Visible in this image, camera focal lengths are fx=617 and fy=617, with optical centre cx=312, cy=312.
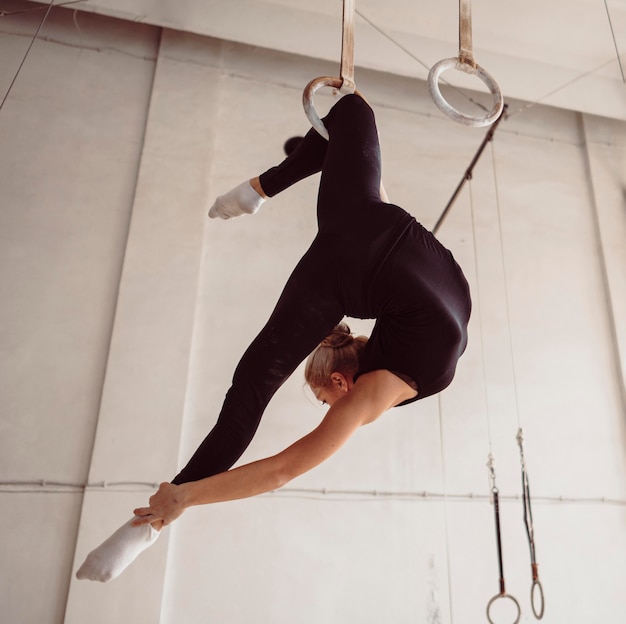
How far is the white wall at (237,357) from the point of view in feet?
12.3

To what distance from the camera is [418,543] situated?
13.5ft

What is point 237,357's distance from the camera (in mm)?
4293

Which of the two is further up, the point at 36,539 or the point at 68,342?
the point at 68,342

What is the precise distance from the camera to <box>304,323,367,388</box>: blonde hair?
2.11 m

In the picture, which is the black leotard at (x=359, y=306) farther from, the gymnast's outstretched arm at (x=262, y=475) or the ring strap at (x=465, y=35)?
the ring strap at (x=465, y=35)

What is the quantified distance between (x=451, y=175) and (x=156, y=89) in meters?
2.53

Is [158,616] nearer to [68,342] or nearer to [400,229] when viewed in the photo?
[68,342]

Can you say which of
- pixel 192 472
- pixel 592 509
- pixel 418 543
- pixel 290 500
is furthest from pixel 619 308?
pixel 192 472

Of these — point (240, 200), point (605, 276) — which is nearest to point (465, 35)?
point (240, 200)

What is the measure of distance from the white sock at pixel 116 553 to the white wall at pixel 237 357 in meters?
2.07

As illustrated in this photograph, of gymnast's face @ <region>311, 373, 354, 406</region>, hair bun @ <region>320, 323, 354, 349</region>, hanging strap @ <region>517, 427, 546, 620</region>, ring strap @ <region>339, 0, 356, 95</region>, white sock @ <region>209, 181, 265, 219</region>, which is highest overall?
ring strap @ <region>339, 0, 356, 95</region>

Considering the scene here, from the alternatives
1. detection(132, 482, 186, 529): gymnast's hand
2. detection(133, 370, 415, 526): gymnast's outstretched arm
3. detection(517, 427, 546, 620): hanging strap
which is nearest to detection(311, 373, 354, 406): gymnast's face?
detection(133, 370, 415, 526): gymnast's outstretched arm

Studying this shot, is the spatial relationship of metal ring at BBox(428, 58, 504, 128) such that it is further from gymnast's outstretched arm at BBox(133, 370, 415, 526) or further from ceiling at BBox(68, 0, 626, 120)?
ceiling at BBox(68, 0, 626, 120)

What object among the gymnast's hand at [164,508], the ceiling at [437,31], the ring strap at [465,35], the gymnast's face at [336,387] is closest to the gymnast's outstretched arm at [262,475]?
the gymnast's hand at [164,508]
